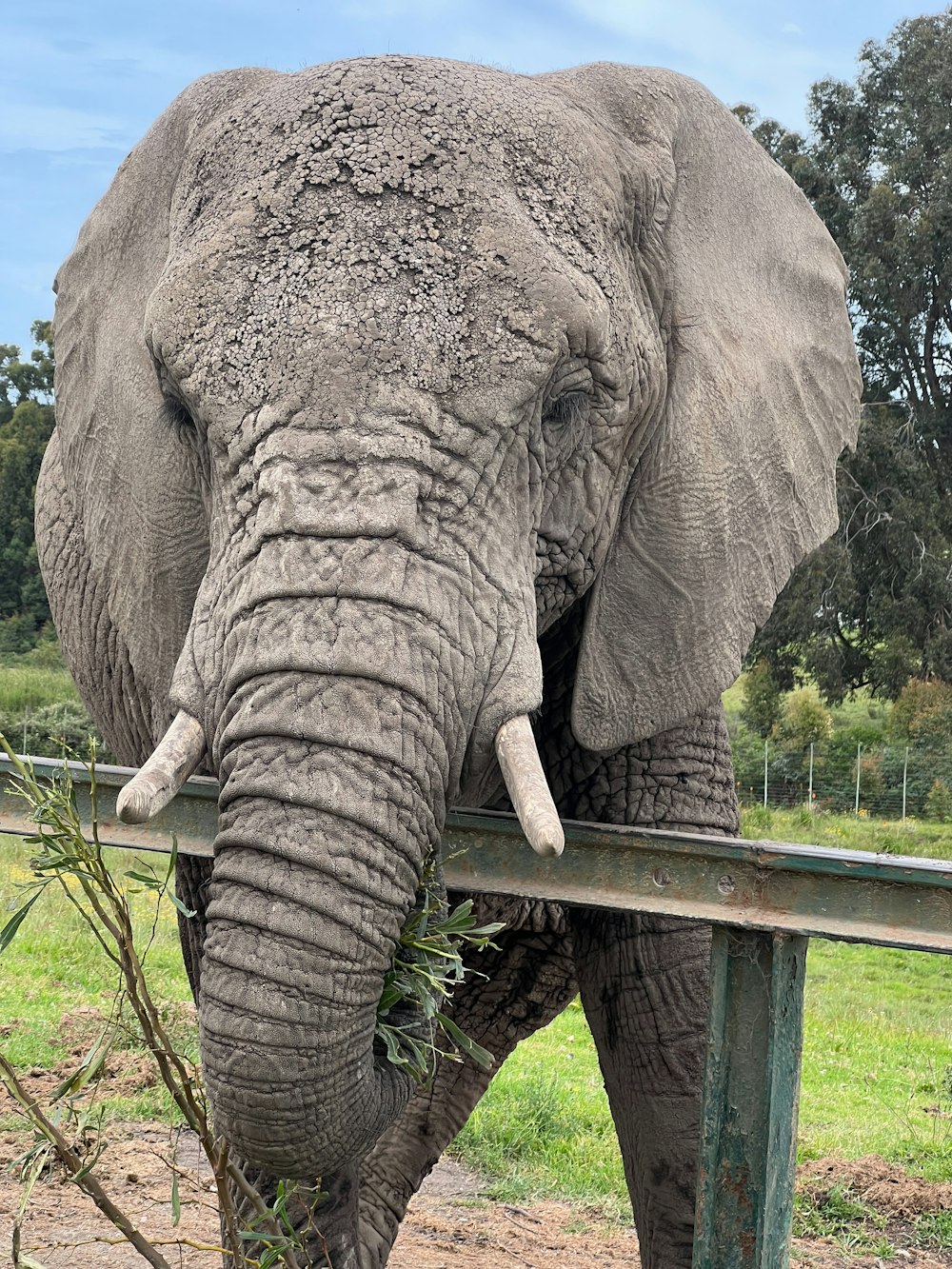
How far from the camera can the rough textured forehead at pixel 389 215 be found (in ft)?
8.59

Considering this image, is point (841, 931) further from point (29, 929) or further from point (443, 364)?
point (29, 929)

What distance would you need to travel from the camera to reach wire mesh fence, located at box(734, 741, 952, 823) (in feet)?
74.2

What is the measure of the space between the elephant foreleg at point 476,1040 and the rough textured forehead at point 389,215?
182cm

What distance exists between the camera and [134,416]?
10.8 feet

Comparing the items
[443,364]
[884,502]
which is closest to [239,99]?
[443,364]

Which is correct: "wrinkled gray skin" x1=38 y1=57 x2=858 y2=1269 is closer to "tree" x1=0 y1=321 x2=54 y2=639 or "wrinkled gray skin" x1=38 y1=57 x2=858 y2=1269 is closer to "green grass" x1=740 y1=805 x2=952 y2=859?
"green grass" x1=740 y1=805 x2=952 y2=859

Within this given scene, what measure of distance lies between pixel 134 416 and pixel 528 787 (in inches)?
52.4

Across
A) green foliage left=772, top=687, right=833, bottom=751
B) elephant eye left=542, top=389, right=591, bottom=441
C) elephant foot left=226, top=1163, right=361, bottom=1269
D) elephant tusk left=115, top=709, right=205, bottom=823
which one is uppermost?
green foliage left=772, top=687, right=833, bottom=751

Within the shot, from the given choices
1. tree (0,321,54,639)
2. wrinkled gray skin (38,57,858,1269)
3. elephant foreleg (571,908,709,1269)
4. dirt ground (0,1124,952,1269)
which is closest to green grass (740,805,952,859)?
Answer: dirt ground (0,1124,952,1269)

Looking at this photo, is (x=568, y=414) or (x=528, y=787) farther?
(x=568, y=414)

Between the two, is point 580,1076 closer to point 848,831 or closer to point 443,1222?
point 443,1222

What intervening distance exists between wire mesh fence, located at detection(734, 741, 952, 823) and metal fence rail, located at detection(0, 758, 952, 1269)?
19277 mm

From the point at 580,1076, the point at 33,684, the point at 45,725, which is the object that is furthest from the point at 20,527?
the point at 580,1076

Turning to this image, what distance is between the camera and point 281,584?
246 centimetres
